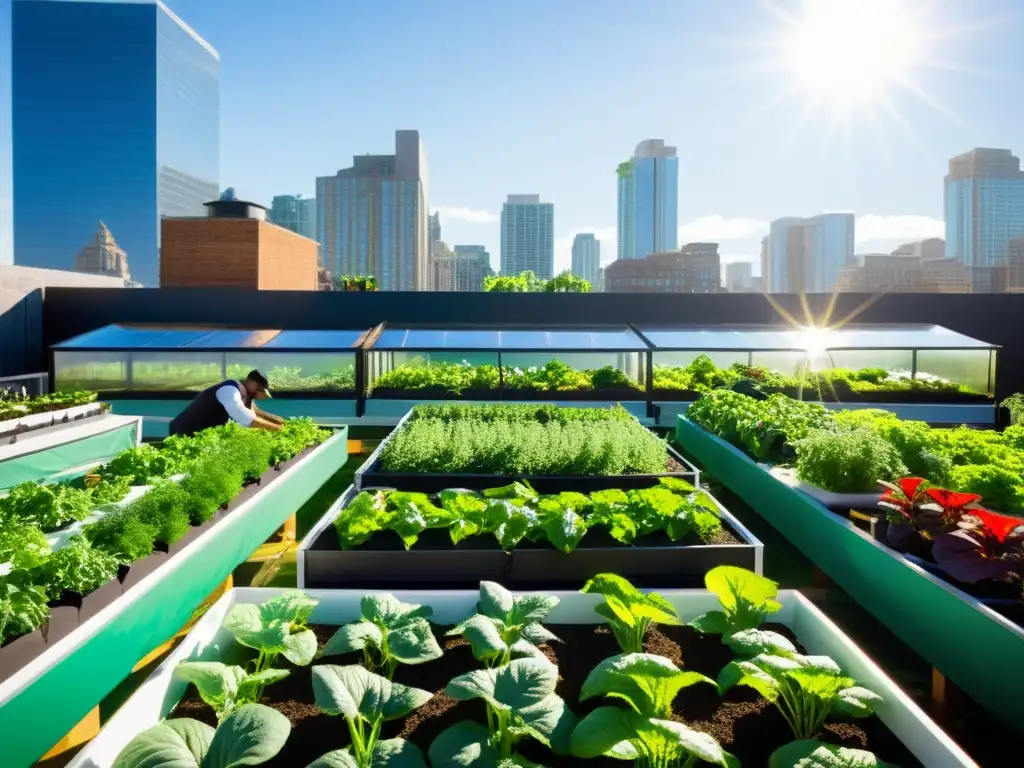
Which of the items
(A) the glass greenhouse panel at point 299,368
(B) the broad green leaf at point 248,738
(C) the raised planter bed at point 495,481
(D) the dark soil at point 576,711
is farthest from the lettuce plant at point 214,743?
(A) the glass greenhouse panel at point 299,368

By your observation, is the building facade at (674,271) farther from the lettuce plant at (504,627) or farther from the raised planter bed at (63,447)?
the lettuce plant at (504,627)

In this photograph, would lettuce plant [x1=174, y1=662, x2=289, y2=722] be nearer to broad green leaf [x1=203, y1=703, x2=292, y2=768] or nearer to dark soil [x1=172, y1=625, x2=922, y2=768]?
dark soil [x1=172, y1=625, x2=922, y2=768]

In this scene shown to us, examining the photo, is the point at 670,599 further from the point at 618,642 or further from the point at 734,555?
the point at 734,555

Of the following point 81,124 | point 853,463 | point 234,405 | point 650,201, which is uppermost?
point 81,124

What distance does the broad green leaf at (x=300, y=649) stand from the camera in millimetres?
2096

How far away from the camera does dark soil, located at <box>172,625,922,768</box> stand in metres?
1.86

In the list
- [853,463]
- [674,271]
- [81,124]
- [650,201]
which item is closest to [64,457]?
[853,463]

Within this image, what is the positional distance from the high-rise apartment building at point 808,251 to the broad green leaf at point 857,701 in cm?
11223

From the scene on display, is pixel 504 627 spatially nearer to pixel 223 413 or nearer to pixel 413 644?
pixel 413 644

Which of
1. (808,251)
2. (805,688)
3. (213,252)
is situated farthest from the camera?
(808,251)

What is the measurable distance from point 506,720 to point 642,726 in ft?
1.04

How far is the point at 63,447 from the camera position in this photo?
6.29 m

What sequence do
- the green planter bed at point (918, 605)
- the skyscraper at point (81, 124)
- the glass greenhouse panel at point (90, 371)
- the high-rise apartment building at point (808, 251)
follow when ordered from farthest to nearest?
the skyscraper at point (81, 124)
the high-rise apartment building at point (808, 251)
the glass greenhouse panel at point (90, 371)
the green planter bed at point (918, 605)

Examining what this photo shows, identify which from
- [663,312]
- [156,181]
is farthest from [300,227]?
[663,312]
